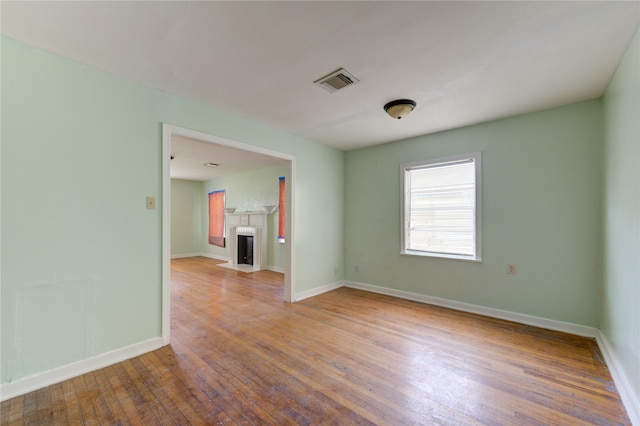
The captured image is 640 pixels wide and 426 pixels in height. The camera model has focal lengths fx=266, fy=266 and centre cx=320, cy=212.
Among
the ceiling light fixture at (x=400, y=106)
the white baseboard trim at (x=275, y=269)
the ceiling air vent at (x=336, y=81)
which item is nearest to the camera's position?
the ceiling air vent at (x=336, y=81)

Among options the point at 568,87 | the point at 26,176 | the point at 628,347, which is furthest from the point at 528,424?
the point at 26,176

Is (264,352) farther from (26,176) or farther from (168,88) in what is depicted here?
(168,88)

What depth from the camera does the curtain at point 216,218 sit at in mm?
7646

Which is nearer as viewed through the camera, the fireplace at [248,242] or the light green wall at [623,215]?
the light green wall at [623,215]

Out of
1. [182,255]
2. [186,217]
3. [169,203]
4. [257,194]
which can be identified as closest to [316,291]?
[169,203]

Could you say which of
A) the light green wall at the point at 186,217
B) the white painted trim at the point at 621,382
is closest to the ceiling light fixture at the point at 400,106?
the white painted trim at the point at 621,382

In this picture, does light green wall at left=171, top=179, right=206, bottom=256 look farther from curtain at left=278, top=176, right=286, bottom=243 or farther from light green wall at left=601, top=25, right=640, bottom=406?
light green wall at left=601, top=25, right=640, bottom=406

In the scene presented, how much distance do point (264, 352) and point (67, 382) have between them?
4.64 feet

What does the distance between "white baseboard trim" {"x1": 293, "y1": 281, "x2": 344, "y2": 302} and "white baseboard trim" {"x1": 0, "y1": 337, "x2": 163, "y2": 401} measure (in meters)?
1.82

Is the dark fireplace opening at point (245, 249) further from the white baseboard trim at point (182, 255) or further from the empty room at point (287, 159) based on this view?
the empty room at point (287, 159)

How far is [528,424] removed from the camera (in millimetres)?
1548

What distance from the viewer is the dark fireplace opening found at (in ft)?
21.7

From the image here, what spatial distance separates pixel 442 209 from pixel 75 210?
12.9ft

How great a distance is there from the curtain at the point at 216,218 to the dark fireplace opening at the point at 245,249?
1198mm
